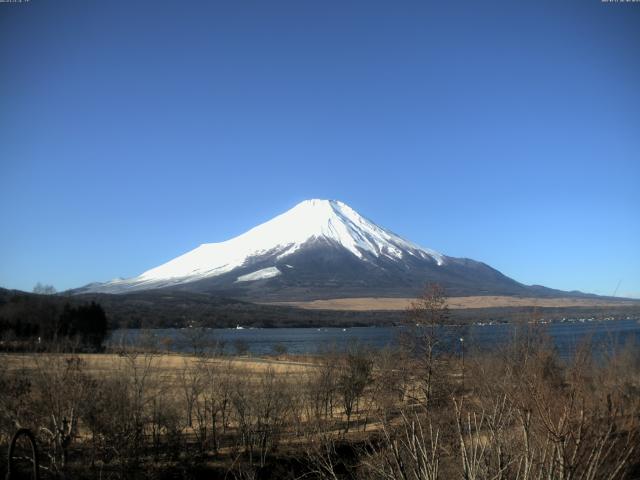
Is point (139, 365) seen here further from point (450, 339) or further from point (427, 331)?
point (450, 339)

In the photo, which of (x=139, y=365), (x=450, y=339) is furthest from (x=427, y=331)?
(x=139, y=365)

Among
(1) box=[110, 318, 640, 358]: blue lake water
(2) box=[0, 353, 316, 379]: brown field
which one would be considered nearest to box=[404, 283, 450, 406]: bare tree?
(1) box=[110, 318, 640, 358]: blue lake water

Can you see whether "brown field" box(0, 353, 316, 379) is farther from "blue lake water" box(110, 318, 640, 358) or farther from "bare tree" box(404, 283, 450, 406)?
"bare tree" box(404, 283, 450, 406)

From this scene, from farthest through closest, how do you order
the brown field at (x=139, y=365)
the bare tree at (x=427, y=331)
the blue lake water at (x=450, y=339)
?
the bare tree at (x=427, y=331) < the blue lake water at (x=450, y=339) < the brown field at (x=139, y=365)

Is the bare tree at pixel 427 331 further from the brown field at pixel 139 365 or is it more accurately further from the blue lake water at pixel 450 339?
the brown field at pixel 139 365

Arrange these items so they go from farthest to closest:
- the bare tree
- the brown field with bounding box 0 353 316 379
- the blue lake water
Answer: the bare tree
the blue lake water
the brown field with bounding box 0 353 316 379

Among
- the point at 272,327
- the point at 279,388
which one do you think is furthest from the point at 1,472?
the point at 272,327

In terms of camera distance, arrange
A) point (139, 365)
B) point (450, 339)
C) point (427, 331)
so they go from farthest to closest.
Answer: point (450, 339)
point (139, 365)
point (427, 331)

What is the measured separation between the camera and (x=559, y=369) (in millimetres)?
19703

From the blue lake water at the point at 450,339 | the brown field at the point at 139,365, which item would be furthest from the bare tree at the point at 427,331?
the brown field at the point at 139,365

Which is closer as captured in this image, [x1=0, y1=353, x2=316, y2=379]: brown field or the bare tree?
[x1=0, y1=353, x2=316, y2=379]: brown field

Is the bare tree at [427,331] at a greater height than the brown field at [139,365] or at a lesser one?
greater

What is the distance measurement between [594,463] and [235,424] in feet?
82.3

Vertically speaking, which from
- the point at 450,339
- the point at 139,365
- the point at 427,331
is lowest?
the point at 139,365
